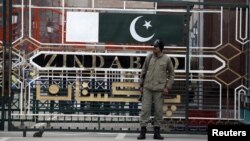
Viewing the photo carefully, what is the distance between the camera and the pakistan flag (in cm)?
1138

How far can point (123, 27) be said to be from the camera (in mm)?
11406

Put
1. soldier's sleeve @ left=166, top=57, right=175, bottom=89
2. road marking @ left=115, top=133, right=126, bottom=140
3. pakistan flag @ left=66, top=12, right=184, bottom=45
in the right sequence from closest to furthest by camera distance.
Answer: soldier's sleeve @ left=166, top=57, right=175, bottom=89, road marking @ left=115, top=133, right=126, bottom=140, pakistan flag @ left=66, top=12, right=184, bottom=45

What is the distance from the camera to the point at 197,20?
40.8 ft

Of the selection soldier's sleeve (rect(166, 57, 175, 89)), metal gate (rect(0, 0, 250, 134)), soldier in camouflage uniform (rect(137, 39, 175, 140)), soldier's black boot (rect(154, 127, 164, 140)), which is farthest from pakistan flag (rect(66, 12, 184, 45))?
soldier's black boot (rect(154, 127, 164, 140))

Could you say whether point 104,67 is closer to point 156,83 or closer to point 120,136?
point 156,83

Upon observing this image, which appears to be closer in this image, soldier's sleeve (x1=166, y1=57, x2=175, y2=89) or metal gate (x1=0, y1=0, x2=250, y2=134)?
soldier's sleeve (x1=166, y1=57, x2=175, y2=89)

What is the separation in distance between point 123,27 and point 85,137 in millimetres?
2095

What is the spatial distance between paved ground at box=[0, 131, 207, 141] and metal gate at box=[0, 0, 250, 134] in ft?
0.45

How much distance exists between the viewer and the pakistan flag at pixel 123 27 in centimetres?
1138

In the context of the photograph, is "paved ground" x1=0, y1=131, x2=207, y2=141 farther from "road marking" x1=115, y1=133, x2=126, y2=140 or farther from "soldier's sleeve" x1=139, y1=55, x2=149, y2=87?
"soldier's sleeve" x1=139, y1=55, x2=149, y2=87

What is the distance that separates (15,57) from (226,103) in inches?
155

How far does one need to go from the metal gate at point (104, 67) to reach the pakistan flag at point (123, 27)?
19 millimetres

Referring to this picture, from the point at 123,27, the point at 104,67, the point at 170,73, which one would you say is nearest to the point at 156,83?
the point at 170,73

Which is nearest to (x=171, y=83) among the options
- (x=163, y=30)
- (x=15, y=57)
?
(x=163, y=30)
